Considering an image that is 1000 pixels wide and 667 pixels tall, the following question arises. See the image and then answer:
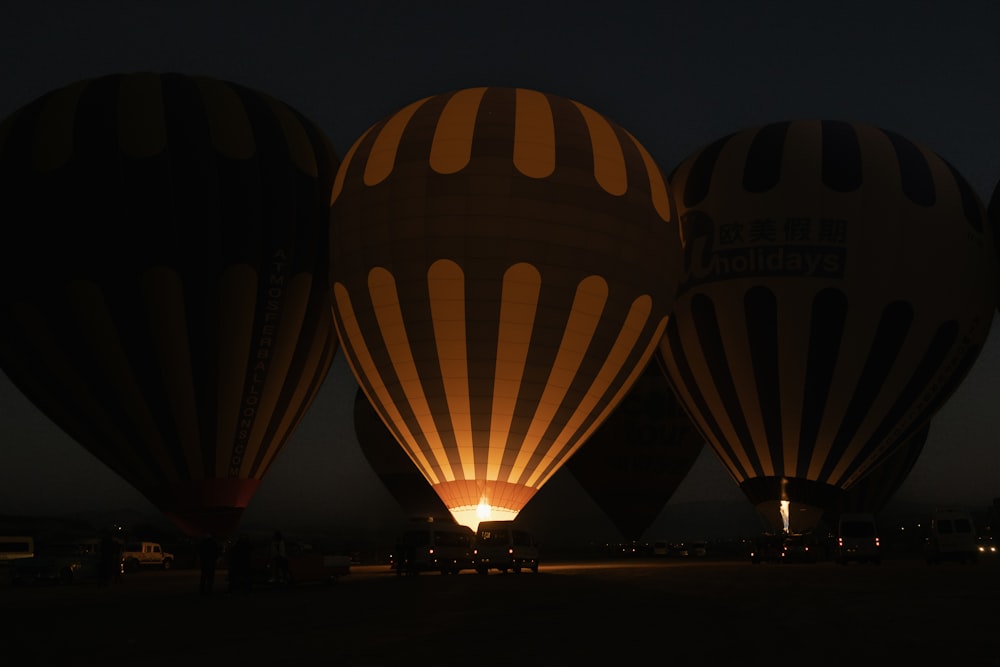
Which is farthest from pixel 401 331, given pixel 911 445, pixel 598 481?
pixel 911 445

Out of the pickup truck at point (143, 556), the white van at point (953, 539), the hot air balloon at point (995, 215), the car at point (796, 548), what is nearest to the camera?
the car at point (796, 548)

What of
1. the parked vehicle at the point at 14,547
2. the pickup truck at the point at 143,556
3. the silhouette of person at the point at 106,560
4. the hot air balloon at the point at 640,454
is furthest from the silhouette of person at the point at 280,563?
the parked vehicle at the point at 14,547

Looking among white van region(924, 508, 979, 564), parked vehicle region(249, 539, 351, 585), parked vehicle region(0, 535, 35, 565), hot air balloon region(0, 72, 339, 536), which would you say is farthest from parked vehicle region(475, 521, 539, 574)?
parked vehicle region(0, 535, 35, 565)

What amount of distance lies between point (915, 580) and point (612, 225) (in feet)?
38.5

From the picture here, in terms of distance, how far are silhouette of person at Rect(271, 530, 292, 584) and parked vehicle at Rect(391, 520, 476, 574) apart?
569 centimetres

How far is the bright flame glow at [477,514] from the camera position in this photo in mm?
29812

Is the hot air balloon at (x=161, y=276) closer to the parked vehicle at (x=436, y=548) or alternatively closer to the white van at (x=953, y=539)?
the parked vehicle at (x=436, y=548)

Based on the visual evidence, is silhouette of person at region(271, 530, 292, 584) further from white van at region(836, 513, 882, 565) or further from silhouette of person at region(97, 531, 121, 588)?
white van at region(836, 513, 882, 565)

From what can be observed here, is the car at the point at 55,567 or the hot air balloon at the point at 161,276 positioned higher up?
the hot air balloon at the point at 161,276

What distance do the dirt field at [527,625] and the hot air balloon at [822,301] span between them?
13.0 meters

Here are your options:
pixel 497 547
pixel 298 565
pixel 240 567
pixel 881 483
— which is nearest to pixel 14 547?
pixel 497 547

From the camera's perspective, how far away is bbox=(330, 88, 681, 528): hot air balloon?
29.1 metres

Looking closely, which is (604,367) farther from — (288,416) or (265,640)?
(265,640)

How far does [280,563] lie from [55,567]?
26.3 feet
